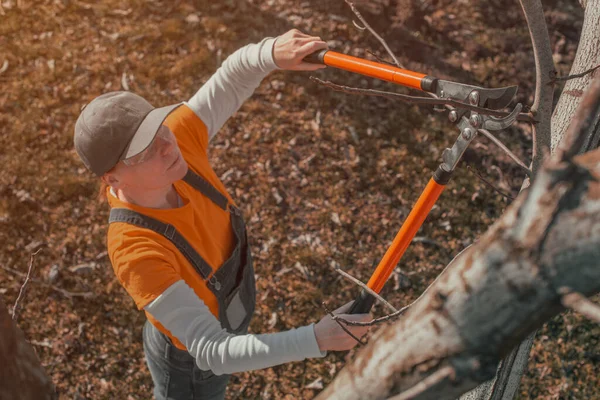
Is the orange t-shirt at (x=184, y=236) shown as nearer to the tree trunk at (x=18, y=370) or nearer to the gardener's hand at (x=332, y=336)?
the tree trunk at (x=18, y=370)

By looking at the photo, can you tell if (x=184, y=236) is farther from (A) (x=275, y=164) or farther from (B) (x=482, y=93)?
(A) (x=275, y=164)

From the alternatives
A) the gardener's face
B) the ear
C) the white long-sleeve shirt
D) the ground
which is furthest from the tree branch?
the ground

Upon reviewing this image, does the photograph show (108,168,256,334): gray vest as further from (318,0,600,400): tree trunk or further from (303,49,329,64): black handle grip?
(318,0,600,400): tree trunk

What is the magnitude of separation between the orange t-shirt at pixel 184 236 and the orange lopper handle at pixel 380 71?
807 mm

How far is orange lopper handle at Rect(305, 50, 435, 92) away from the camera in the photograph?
2268 mm

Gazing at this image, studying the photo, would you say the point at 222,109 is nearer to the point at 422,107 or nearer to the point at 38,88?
the point at 422,107

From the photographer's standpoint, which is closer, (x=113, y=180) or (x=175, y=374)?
(x=113, y=180)

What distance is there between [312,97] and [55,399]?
13.1 ft

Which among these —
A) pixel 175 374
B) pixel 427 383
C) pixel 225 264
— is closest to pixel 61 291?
pixel 175 374

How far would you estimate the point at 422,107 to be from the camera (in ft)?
18.6

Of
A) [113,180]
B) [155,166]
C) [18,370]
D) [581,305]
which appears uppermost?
[581,305]

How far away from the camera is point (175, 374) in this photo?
3.08 m

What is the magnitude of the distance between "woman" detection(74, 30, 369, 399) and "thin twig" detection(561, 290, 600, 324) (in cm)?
131

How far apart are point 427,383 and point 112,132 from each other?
1.82 m
